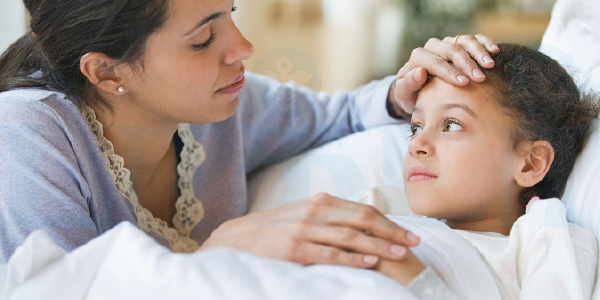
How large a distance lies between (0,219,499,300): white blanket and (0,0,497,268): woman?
0.16 ft

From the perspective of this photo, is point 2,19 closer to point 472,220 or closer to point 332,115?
point 332,115

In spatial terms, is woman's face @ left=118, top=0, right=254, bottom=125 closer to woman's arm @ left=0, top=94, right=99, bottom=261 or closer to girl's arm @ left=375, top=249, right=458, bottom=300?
woman's arm @ left=0, top=94, right=99, bottom=261

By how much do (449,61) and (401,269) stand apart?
0.48m

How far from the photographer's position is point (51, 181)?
95 centimetres

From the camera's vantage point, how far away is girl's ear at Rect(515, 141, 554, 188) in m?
1.02

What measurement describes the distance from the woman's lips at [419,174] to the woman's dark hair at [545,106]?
0.52ft

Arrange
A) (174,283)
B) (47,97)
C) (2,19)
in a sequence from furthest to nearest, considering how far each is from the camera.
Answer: (2,19) → (47,97) → (174,283)

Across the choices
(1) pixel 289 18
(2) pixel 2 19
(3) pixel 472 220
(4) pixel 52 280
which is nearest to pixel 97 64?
(4) pixel 52 280

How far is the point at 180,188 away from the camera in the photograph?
1.34m

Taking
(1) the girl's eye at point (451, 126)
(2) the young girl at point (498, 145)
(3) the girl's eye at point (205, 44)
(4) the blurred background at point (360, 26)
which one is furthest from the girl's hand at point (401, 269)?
(4) the blurred background at point (360, 26)

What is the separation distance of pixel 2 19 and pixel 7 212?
1021 millimetres

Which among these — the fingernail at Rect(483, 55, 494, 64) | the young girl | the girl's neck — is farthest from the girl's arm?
the fingernail at Rect(483, 55, 494, 64)

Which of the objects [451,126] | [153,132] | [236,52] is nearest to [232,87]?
[236,52]

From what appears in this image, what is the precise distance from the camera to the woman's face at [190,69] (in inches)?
40.7
